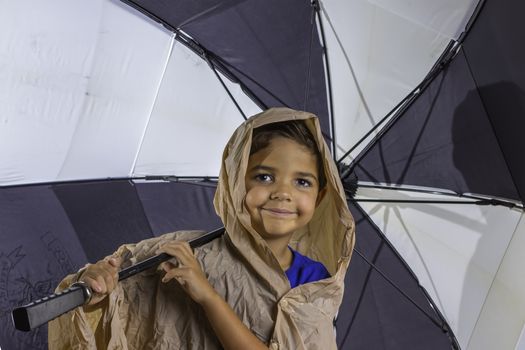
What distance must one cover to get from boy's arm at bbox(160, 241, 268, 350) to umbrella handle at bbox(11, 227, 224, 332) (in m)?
0.05

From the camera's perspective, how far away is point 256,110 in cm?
224

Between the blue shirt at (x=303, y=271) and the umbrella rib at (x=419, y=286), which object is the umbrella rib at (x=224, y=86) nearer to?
the umbrella rib at (x=419, y=286)

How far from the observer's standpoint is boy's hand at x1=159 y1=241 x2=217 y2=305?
123cm

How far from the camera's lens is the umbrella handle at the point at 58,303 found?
949mm

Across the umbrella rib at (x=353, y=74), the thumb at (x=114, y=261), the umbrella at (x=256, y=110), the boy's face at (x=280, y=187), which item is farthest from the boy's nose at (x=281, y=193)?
the umbrella rib at (x=353, y=74)

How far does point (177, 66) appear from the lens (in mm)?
2234

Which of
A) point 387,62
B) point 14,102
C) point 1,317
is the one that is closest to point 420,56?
point 387,62

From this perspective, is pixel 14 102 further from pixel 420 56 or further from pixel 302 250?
pixel 420 56

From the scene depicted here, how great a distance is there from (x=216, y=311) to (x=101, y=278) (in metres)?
0.22

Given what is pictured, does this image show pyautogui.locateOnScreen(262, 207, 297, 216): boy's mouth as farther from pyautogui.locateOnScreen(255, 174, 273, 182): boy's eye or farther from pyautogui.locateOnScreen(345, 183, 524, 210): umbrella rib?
pyautogui.locateOnScreen(345, 183, 524, 210): umbrella rib

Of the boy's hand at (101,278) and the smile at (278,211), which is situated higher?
the smile at (278,211)

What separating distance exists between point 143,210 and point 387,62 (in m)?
0.88

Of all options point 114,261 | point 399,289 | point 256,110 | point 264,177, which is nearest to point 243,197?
point 264,177

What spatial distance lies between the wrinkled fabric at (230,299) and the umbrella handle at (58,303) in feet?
0.18
